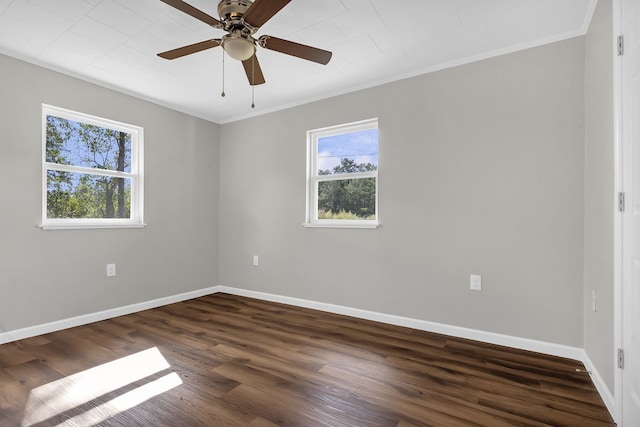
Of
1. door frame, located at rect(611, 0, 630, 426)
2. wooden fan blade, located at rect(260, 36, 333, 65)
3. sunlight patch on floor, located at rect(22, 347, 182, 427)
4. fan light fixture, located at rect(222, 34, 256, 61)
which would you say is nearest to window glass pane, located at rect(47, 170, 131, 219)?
sunlight patch on floor, located at rect(22, 347, 182, 427)

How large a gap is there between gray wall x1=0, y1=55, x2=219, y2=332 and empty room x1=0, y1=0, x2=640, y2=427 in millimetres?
20

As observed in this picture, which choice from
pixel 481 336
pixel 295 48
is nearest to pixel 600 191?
pixel 481 336

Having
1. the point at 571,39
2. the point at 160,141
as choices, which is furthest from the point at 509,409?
the point at 160,141

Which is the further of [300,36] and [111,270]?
[111,270]

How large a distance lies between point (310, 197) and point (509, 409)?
2.61 m

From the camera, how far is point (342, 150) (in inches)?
138

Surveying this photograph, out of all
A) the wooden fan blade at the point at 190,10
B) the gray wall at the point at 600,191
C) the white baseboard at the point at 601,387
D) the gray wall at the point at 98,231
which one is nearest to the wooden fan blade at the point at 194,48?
the wooden fan blade at the point at 190,10

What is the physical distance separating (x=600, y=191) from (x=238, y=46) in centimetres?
229

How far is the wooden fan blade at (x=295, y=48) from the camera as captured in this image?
1890 mm

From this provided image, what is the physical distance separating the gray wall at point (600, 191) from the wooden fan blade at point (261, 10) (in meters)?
1.75

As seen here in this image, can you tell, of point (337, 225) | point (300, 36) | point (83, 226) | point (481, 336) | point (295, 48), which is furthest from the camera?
point (337, 225)

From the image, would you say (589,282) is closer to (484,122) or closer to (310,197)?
(484,122)

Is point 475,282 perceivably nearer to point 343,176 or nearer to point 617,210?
point 617,210

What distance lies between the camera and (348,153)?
11.3 ft
